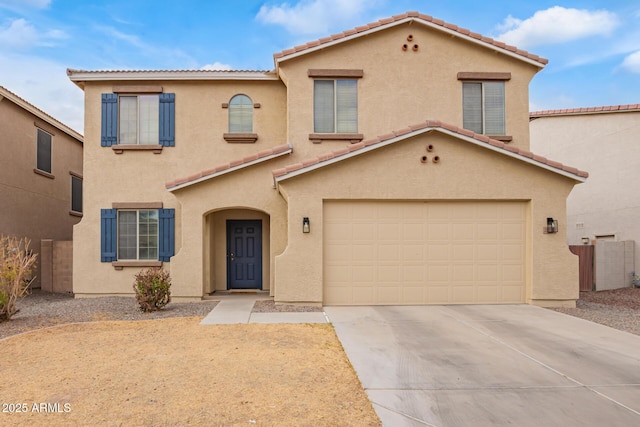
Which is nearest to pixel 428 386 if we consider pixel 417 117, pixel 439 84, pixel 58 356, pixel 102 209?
pixel 58 356

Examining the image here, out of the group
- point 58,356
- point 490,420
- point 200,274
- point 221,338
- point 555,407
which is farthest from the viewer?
point 200,274

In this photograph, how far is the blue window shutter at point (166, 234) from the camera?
41.5 ft

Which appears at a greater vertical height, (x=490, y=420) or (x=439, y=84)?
(x=439, y=84)

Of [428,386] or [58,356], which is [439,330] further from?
[58,356]

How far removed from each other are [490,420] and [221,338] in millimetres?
4671

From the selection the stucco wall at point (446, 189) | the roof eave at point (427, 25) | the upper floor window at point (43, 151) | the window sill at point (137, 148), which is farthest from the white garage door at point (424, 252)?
the upper floor window at point (43, 151)

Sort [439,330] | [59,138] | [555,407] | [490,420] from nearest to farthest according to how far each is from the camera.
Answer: [490,420] < [555,407] < [439,330] < [59,138]

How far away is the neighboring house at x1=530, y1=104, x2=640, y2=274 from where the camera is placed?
15367mm

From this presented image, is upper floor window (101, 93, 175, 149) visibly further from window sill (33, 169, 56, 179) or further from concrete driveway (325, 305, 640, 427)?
concrete driveway (325, 305, 640, 427)

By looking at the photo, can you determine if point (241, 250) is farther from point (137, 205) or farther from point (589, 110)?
point (589, 110)

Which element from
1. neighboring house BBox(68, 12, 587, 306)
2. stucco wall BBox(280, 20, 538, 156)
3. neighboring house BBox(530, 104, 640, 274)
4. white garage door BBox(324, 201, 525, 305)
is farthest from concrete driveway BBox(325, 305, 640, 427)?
neighboring house BBox(530, 104, 640, 274)

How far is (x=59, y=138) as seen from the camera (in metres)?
17.5

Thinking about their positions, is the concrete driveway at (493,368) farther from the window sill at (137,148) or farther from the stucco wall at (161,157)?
the window sill at (137,148)

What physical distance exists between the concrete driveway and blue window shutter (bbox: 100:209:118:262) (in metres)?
7.25
